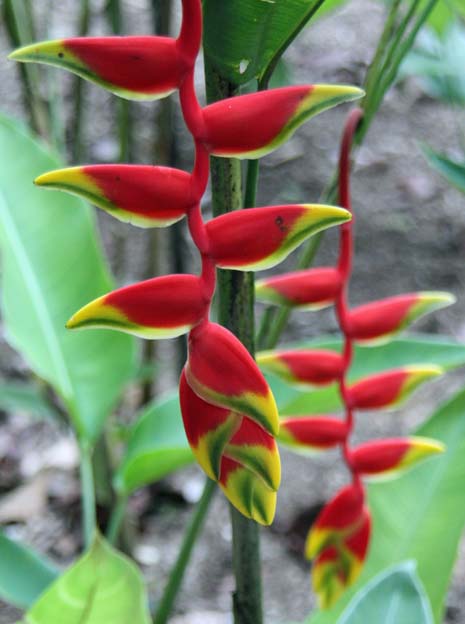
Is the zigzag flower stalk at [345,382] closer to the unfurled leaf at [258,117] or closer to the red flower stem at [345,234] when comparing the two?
the red flower stem at [345,234]

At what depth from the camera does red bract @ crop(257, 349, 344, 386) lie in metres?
0.45

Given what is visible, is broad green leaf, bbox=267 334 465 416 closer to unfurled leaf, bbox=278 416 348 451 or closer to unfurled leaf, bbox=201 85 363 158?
unfurled leaf, bbox=278 416 348 451

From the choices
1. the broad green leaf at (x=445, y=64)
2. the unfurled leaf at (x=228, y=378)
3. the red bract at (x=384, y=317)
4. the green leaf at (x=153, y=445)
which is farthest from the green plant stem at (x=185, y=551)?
the broad green leaf at (x=445, y=64)

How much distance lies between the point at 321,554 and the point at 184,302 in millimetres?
271

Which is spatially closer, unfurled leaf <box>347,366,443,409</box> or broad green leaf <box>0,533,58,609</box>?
unfurled leaf <box>347,366,443,409</box>

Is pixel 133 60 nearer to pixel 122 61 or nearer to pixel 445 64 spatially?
pixel 122 61

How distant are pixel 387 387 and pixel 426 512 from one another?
277 millimetres

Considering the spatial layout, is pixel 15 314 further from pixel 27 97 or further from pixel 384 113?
pixel 384 113

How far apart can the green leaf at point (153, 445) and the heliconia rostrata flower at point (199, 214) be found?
395mm

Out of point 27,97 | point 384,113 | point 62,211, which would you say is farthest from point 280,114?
point 384,113

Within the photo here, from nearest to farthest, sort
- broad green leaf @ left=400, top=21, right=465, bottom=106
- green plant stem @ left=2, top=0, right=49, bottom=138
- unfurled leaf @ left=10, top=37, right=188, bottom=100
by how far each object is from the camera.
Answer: unfurled leaf @ left=10, top=37, right=188, bottom=100
broad green leaf @ left=400, top=21, right=465, bottom=106
green plant stem @ left=2, top=0, right=49, bottom=138

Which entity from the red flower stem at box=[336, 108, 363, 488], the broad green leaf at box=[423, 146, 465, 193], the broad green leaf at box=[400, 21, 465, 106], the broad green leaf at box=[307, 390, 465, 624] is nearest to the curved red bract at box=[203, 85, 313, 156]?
the red flower stem at box=[336, 108, 363, 488]

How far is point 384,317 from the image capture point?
44 centimetres

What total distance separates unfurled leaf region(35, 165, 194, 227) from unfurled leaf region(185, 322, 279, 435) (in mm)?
44
